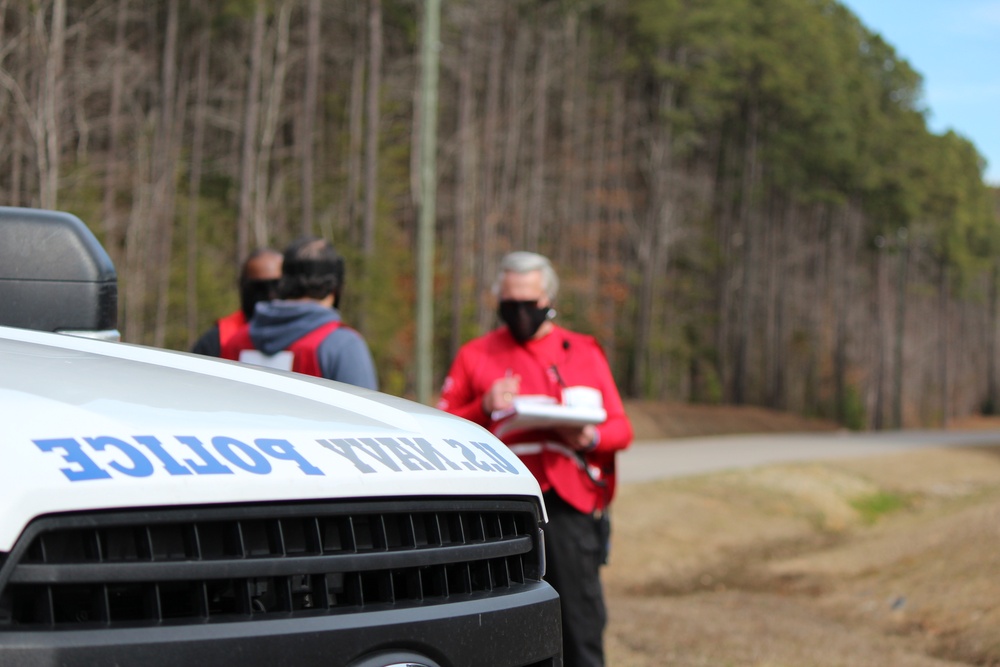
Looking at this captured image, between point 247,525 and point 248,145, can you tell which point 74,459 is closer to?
point 247,525

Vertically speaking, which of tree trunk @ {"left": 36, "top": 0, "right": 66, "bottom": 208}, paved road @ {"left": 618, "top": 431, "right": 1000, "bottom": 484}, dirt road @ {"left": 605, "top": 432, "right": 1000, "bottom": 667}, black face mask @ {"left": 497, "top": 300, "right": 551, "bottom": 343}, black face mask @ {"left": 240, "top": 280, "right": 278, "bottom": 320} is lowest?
paved road @ {"left": 618, "top": 431, "right": 1000, "bottom": 484}

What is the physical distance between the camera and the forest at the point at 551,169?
31266 millimetres

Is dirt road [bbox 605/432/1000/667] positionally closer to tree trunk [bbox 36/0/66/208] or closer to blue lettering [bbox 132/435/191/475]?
blue lettering [bbox 132/435/191/475]

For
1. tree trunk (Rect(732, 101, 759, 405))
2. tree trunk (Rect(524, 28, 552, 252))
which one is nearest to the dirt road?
A: tree trunk (Rect(524, 28, 552, 252))

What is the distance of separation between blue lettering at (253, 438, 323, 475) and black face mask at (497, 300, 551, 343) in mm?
3348

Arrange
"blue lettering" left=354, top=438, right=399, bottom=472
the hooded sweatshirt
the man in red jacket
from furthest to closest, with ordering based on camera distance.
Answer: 1. the man in red jacket
2. the hooded sweatshirt
3. "blue lettering" left=354, top=438, right=399, bottom=472

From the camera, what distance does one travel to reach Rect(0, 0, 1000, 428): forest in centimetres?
3127

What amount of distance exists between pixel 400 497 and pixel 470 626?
0.27 meters

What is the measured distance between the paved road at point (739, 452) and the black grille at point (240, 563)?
16.9 metres

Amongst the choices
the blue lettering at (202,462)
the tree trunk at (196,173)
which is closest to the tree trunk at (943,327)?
the tree trunk at (196,173)

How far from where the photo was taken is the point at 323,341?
5.10m

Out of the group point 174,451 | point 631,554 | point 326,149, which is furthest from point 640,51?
point 174,451

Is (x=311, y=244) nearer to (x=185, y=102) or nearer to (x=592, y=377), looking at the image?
(x=592, y=377)

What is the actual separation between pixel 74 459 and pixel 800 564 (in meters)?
12.4
